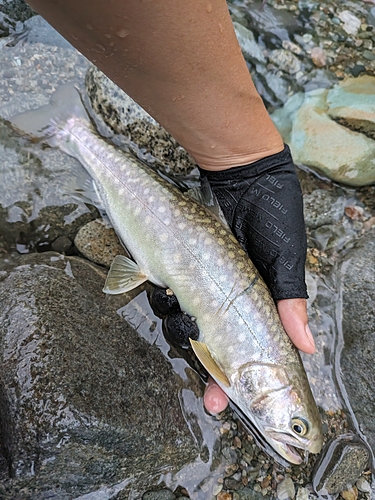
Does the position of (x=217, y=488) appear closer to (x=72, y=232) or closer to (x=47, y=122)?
(x=72, y=232)

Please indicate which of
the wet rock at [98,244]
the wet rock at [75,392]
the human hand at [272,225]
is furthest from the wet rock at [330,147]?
the wet rock at [75,392]

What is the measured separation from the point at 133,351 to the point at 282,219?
1.43 metres

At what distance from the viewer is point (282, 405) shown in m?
2.60

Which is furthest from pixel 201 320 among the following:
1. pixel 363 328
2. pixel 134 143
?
pixel 134 143

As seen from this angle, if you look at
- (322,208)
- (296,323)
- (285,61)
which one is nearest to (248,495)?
(296,323)

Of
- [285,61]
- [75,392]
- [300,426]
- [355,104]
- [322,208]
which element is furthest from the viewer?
[285,61]

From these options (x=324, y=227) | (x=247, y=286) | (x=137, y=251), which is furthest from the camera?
(x=324, y=227)

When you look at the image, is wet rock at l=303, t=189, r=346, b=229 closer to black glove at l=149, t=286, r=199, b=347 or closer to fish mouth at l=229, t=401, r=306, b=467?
black glove at l=149, t=286, r=199, b=347

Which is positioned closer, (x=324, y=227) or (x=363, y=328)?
(x=363, y=328)

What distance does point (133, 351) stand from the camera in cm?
282

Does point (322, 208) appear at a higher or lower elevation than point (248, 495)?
higher

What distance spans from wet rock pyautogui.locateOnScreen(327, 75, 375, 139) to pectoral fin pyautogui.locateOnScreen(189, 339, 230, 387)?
8.75ft

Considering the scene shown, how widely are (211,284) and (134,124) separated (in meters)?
1.62

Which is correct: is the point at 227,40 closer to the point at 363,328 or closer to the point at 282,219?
the point at 282,219
